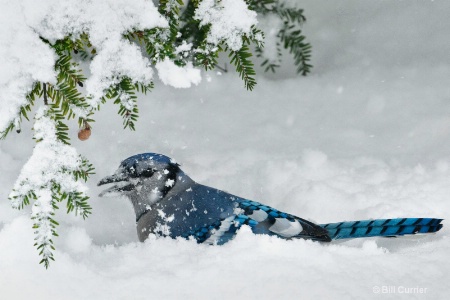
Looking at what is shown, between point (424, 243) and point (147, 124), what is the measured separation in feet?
7.38

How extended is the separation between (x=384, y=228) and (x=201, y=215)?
829mm

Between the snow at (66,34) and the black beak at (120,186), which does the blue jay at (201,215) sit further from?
the snow at (66,34)

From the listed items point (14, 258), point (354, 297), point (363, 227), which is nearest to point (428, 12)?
point (363, 227)

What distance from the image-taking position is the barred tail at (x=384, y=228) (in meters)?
2.51

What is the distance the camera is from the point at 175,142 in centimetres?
388

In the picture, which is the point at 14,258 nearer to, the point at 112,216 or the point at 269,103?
the point at 112,216

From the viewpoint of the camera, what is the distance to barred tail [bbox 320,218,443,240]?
98.9 inches

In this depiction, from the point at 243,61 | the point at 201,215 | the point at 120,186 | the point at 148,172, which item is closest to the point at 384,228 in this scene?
the point at 201,215

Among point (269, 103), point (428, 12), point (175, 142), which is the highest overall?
point (428, 12)

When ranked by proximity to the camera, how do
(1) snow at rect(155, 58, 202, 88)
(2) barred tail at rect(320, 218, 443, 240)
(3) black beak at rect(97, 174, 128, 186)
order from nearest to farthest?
(1) snow at rect(155, 58, 202, 88) < (2) barred tail at rect(320, 218, 443, 240) < (3) black beak at rect(97, 174, 128, 186)

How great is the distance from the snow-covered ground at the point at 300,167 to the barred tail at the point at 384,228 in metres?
0.05

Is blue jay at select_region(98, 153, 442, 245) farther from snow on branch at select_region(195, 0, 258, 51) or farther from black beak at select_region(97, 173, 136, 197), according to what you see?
snow on branch at select_region(195, 0, 258, 51)

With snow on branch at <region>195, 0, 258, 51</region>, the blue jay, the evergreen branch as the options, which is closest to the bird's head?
the blue jay

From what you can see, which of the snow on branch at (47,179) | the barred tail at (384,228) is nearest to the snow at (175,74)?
the snow on branch at (47,179)
